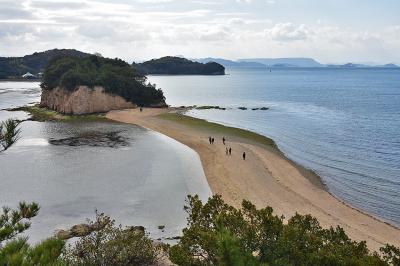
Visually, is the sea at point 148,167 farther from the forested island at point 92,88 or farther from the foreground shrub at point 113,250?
the forested island at point 92,88

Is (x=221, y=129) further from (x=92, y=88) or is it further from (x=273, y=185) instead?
(x=92, y=88)

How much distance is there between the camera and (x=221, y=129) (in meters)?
75.2

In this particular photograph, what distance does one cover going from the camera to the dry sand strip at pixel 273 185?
32.3 m

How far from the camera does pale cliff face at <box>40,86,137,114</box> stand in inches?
3733

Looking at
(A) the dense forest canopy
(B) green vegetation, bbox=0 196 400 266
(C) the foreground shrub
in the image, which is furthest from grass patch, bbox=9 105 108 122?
(B) green vegetation, bbox=0 196 400 266

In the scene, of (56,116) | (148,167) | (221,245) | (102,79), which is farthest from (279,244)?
(102,79)

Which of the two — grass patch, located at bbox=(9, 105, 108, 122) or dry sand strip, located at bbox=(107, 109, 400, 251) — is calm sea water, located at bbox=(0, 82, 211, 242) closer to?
dry sand strip, located at bbox=(107, 109, 400, 251)

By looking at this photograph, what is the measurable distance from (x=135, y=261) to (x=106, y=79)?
269 feet

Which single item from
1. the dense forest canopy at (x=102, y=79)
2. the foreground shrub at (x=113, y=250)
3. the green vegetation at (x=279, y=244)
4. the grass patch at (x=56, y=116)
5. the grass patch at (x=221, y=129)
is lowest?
the grass patch at (x=221, y=129)

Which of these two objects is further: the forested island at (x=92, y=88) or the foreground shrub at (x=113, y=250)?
the forested island at (x=92, y=88)

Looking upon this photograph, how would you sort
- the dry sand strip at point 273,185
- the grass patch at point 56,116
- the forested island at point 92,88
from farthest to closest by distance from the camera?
the forested island at point 92,88 → the grass patch at point 56,116 → the dry sand strip at point 273,185

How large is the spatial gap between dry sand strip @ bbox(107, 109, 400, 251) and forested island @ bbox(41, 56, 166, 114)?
33.8 meters

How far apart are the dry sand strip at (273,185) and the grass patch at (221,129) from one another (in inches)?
40.2

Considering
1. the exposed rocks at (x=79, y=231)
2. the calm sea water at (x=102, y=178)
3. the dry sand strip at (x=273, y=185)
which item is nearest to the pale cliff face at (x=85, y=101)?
the calm sea water at (x=102, y=178)
